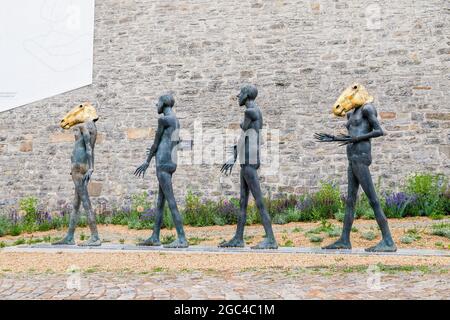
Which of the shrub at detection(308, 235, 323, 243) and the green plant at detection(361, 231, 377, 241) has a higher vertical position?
the green plant at detection(361, 231, 377, 241)

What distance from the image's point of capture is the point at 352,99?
6.59 metres

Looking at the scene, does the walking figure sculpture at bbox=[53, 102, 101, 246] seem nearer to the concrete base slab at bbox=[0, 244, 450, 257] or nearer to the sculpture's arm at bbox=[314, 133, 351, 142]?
the concrete base slab at bbox=[0, 244, 450, 257]

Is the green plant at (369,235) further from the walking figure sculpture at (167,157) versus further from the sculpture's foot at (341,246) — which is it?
the walking figure sculpture at (167,157)

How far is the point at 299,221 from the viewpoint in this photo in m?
10.2

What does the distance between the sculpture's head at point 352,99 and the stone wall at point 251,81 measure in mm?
5355

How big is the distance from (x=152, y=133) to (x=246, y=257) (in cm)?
724

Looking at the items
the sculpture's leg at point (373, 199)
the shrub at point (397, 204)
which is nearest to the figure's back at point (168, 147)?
the sculpture's leg at point (373, 199)

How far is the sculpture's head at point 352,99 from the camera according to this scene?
6559mm

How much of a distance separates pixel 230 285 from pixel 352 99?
333 centimetres

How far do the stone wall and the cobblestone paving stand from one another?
7248 mm

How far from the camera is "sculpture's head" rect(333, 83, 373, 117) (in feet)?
21.5

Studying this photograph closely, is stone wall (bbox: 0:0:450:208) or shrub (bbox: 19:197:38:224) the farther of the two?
shrub (bbox: 19:197:38:224)

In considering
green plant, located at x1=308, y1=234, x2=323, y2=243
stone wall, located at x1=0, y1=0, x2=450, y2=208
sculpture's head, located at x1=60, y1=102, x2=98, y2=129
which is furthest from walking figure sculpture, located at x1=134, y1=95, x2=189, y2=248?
stone wall, located at x1=0, y1=0, x2=450, y2=208

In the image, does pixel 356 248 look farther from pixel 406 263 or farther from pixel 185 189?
pixel 185 189
